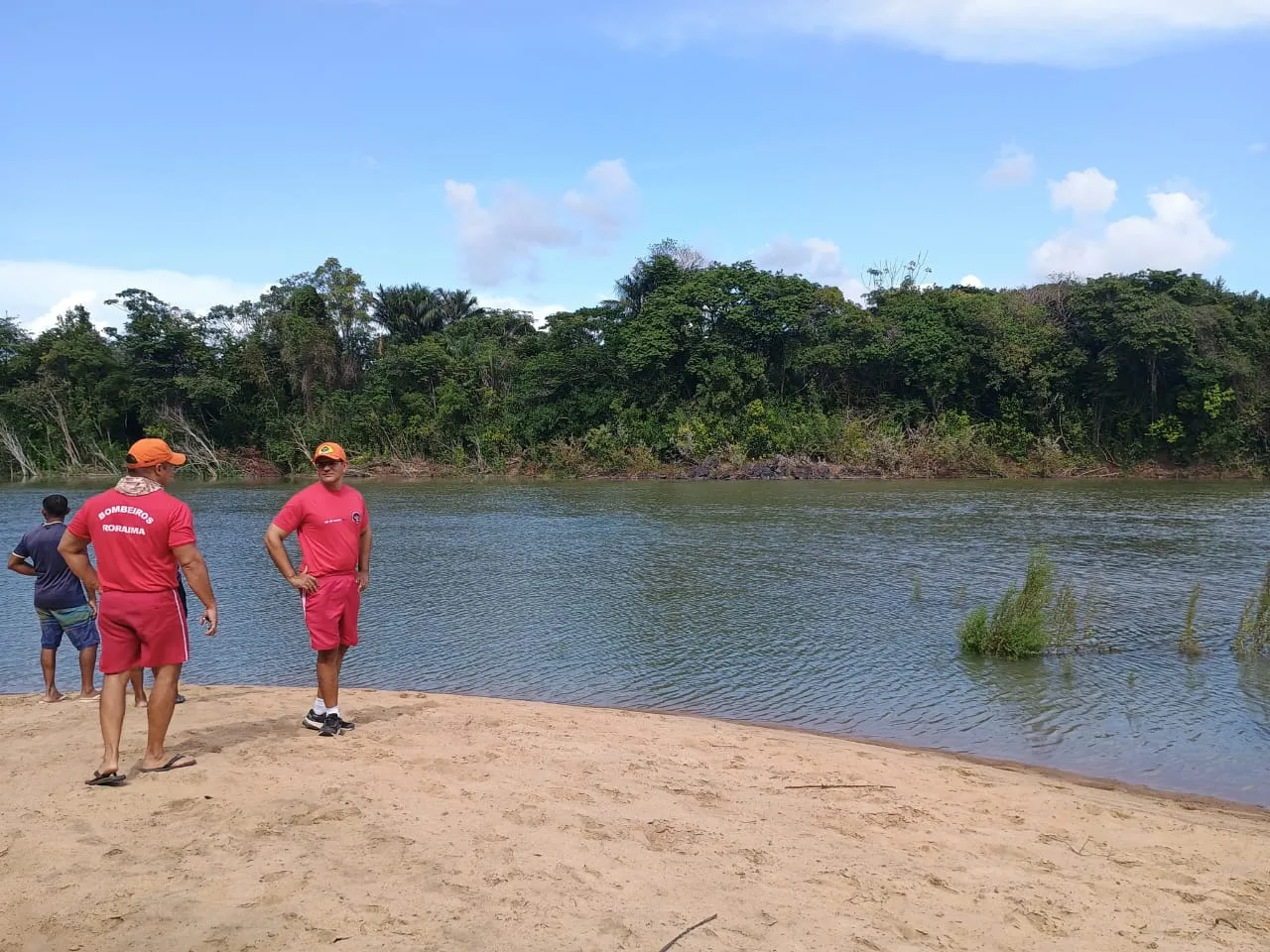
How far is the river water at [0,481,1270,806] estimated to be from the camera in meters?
7.62

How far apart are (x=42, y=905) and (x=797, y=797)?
357cm

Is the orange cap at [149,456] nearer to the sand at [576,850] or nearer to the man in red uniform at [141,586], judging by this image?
the man in red uniform at [141,586]

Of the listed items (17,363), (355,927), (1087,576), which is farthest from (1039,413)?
(17,363)

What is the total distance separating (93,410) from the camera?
46500mm

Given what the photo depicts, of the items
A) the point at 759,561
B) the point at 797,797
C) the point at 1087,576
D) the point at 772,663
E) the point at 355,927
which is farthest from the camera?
the point at 759,561

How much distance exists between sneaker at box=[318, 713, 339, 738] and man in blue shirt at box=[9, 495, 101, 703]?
8.30 feet

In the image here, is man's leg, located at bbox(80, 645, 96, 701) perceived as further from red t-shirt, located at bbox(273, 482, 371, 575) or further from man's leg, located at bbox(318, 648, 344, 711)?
red t-shirt, located at bbox(273, 482, 371, 575)

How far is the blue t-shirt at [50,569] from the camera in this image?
22.9 ft

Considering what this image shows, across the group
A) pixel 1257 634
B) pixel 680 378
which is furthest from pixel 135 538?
pixel 680 378

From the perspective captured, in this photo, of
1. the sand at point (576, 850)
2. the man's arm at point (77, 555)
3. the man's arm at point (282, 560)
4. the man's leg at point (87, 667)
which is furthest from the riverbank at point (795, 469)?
the man's arm at point (77, 555)

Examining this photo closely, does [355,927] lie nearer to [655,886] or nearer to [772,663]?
[655,886]

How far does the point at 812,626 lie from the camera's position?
11.2 metres

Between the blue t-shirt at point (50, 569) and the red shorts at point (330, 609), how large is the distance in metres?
2.67

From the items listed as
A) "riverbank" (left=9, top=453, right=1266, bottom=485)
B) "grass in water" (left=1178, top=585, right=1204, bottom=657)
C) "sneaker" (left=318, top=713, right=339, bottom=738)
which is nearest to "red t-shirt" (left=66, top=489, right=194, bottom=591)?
"sneaker" (left=318, top=713, right=339, bottom=738)
